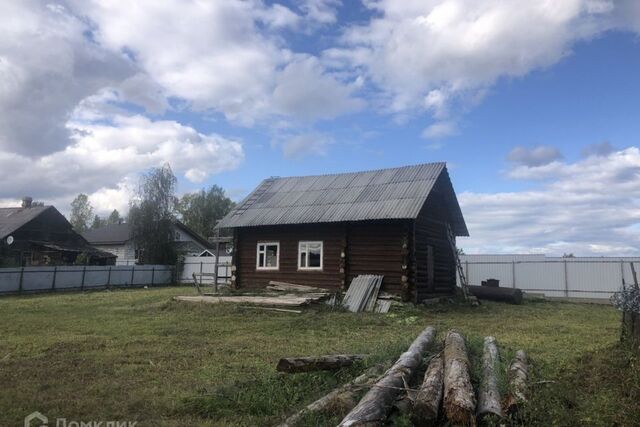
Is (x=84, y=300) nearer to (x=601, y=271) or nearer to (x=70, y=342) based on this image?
(x=70, y=342)

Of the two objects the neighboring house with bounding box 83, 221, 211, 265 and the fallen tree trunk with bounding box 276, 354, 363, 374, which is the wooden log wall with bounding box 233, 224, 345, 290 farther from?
the neighboring house with bounding box 83, 221, 211, 265

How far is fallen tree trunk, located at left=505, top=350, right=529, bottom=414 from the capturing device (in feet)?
16.4

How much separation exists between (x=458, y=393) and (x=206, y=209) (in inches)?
2451

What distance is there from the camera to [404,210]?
17.9 m

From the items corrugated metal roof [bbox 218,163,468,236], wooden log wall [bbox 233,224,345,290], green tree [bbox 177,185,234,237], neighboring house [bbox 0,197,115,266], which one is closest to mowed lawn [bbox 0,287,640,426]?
wooden log wall [bbox 233,224,345,290]

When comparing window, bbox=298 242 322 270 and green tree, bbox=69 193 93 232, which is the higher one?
green tree, bbox=69 193 93 232

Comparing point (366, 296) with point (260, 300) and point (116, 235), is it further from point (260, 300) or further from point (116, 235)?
point (116, 235)

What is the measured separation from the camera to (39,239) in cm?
3691

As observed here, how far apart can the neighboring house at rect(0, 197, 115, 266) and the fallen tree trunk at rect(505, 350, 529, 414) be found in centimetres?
3378

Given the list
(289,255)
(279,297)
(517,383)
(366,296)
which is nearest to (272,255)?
(289,255)

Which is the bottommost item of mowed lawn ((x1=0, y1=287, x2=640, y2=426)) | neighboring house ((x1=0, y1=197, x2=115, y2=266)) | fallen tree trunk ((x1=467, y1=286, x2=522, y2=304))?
mowed lawn ((x1=0, y1=287, x2=640, y2=426))

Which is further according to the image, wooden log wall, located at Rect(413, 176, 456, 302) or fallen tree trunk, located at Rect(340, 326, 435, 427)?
wooden log wall, located at Rect(413, 176, 456, 302)

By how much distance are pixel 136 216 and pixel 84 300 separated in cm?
1958

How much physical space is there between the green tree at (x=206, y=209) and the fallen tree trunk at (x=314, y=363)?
5794cm
